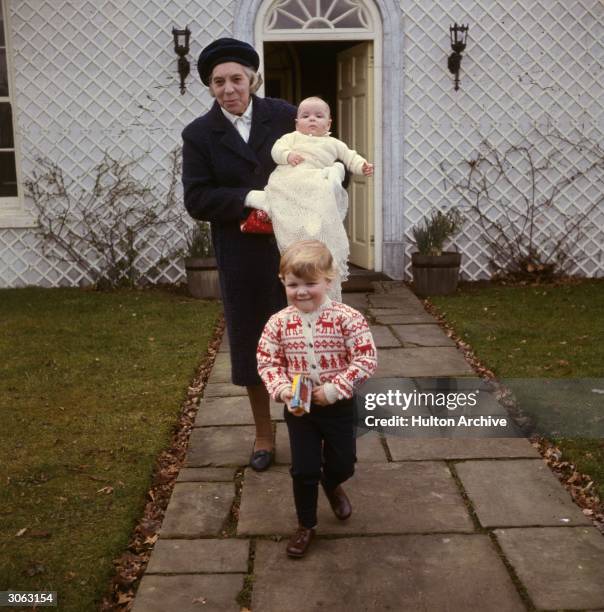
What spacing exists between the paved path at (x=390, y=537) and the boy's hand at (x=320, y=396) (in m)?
0.53

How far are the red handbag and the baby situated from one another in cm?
5

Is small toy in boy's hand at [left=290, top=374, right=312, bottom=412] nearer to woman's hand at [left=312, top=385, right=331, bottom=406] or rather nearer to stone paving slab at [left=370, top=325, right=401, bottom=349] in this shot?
woman's hand at [left=312, top=385, right=331, bottom=406]

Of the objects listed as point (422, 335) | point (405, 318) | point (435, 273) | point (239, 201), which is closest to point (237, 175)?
point (239, 201)

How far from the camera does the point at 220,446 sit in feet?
12.7

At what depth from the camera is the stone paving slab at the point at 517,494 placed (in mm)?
3066

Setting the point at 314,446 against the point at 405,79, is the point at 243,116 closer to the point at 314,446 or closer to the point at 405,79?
the point at 314,446

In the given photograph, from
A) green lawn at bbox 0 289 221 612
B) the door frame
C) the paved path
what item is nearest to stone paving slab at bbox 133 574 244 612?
the paved path

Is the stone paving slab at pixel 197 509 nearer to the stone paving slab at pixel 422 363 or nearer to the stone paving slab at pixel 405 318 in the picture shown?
the stone paving slab at pixel 422 363

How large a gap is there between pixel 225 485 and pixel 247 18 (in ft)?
17.8

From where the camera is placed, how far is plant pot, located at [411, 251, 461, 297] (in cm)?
756

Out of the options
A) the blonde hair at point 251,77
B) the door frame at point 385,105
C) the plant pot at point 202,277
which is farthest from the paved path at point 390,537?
the door frame at point 385,105

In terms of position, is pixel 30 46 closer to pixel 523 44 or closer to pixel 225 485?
pixel 523 44

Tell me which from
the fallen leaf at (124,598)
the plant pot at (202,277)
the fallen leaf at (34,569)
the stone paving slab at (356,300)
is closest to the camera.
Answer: the fallen leaf at (124,598)

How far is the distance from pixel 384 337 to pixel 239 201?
2.86m
